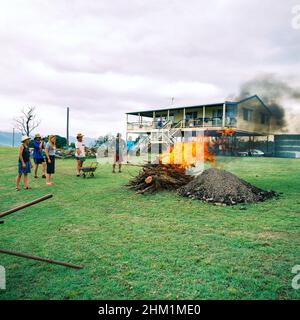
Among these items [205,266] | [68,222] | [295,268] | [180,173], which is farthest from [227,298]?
[180,173]

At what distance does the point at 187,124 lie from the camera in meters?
29.6

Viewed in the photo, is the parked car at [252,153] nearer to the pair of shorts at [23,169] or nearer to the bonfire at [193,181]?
the bonfire at [193,181]

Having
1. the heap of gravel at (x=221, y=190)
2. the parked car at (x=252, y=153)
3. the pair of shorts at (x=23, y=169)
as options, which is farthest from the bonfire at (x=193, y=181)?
the parked car at (x=252, y=153)

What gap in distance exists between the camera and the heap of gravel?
7.14 m

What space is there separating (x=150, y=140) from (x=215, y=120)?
801cm

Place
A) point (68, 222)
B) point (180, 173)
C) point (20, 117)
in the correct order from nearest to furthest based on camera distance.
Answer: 1. point (68, 222)
2. point (180, 173)
3. point (20, 117)

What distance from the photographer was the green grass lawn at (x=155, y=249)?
2.92 meters

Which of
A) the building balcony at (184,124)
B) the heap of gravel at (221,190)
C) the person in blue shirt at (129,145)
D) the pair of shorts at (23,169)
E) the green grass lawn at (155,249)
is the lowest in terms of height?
the green grass lawn at (155,249)

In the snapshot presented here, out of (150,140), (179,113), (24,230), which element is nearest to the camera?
(24,230)

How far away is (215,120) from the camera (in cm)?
2716

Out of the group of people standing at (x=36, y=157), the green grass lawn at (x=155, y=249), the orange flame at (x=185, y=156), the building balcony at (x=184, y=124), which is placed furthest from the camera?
the building balcony at (x=184, y=124)

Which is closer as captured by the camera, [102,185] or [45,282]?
[45,282]

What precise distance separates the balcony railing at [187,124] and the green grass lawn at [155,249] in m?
20.0

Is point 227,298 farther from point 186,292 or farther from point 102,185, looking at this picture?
point 102,185
